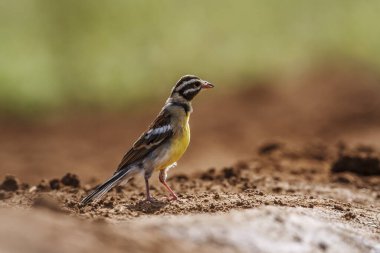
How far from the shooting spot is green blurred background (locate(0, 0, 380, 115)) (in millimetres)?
23672

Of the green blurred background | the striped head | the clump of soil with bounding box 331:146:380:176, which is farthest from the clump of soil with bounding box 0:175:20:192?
the green blurred background

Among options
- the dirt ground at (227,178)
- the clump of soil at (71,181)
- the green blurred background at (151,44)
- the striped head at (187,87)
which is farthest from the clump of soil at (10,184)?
the green blurred background at (151,44)

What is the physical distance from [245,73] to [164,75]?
7.94 ft

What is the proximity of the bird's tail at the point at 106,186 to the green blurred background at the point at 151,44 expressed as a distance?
1160 cm

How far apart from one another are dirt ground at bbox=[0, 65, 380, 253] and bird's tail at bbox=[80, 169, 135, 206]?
Result: 6.1 inches

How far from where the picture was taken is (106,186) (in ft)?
33.2

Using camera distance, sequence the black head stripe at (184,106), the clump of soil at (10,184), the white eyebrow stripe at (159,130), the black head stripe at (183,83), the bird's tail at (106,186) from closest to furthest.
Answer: the bird's tail at (106,186) → the white eyebrow stripe at (159,130) → the black head stripe at (184,106) → the black head stripe at (183,83) → the clump of soil at (10,184)

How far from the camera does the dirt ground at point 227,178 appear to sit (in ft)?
26.0

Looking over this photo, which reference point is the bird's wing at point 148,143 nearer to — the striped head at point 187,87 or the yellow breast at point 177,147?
the yellow breast at point 177,147

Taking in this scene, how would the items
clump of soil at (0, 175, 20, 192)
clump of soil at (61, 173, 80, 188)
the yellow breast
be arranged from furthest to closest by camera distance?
1. clump of soil at (61, 173, 80, 188)
2. clump of soil at (0, 175, 20, 192)
3. the yellow breast

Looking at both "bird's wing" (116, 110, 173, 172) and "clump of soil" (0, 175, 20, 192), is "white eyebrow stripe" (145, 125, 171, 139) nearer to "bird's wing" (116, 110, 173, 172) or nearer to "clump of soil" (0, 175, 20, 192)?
"bird's wing" (116, 110, 173, 172)

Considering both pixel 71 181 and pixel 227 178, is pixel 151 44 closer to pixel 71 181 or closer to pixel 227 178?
pixel 227 178

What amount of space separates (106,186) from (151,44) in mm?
17677

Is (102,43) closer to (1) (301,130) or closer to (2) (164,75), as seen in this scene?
(2) (164,75)
